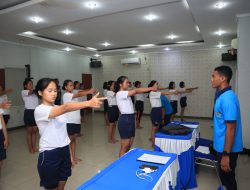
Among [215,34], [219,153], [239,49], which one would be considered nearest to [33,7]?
[219,153]

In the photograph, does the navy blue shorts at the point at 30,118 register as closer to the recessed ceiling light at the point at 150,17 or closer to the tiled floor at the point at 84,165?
the tiled floor at the point at 84,165

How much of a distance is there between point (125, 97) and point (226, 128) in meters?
1.66

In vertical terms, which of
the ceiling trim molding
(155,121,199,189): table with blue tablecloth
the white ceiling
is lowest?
(155,121,199,189): table with blue tablecloth

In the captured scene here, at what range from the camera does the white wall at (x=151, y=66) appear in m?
7.21

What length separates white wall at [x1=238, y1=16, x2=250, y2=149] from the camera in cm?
410

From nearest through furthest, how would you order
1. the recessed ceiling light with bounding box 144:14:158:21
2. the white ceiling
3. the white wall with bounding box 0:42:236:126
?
the white ceiling < the recessed ceiling light with bounding box 144:14:158:21 < the white wall with bounding box 0:42:236:126

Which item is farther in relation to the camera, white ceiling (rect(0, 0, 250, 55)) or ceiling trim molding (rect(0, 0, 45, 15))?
white ceiling (rect(0, 0, 250, 55))

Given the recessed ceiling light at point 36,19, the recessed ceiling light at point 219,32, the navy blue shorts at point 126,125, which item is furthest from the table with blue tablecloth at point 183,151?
the recessed ceiling light at point 219,32

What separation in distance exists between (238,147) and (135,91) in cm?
166

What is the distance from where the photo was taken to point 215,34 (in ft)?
19.2

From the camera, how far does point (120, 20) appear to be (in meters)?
4.73

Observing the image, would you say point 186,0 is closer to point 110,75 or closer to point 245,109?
point 245,109

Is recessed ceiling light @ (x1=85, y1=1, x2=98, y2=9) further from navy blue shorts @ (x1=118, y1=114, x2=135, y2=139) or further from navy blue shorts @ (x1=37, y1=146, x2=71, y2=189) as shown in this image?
navy blue shorts @ (x1=37, y1=146, x2=71, y2=189)

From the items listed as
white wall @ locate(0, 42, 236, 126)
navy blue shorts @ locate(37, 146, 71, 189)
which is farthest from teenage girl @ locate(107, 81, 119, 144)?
white wall @ locate(0, 42, 236, 126)
